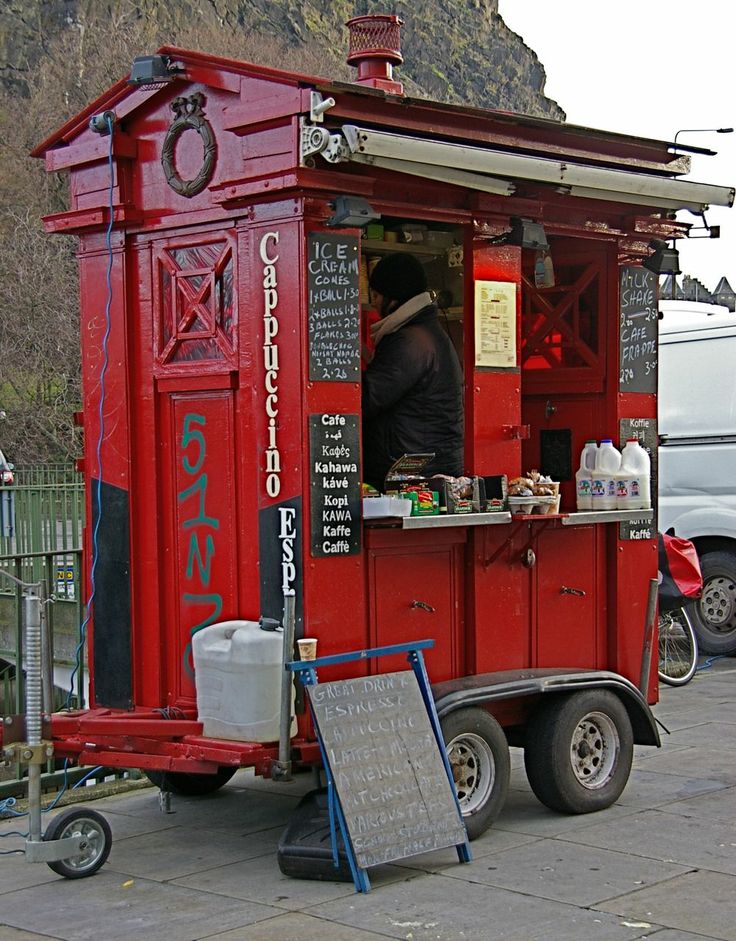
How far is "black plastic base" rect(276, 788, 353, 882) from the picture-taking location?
599 centimetres

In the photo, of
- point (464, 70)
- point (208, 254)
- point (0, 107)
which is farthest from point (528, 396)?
point (464, 70)

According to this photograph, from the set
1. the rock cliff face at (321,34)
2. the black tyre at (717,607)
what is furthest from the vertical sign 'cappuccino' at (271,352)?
the rock cliff face at (321,34)

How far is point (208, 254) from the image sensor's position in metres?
6.75

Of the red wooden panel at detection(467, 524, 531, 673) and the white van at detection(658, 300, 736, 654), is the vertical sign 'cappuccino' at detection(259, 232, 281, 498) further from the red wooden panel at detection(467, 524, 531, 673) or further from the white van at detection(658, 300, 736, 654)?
the white van at detection(658, 300, 736, 654)

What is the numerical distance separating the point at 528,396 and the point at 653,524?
118 cm

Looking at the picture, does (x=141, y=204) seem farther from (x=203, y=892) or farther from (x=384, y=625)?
(x=203, y=892)

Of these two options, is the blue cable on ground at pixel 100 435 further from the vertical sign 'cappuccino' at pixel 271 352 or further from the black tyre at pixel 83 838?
the vertical sign 'cappuccino' at pixel 271 352

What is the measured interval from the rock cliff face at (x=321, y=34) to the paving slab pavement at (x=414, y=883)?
36233mm

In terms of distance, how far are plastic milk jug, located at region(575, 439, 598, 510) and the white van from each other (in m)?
5.92

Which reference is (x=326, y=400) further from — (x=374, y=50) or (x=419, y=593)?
(x=374, y=50)

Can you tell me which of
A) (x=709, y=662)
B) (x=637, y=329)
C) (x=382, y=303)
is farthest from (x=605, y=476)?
(x=709, y=662)

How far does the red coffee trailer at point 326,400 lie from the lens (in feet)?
20.8

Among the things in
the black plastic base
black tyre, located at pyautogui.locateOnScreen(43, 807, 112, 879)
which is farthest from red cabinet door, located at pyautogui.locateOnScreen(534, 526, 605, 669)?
black tyre, located at pyautogui.locateOnScreen(43, 807, 112, 879)

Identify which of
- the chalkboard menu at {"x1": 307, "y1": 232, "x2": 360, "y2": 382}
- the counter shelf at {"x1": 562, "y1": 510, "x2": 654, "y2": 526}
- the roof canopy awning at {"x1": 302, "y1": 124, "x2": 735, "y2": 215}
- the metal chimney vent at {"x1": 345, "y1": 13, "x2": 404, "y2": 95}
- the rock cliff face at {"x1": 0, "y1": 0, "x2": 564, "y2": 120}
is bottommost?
the counter shelf at {"x1": 562, "y1": 510, "x2": 654, "y2": 526}
